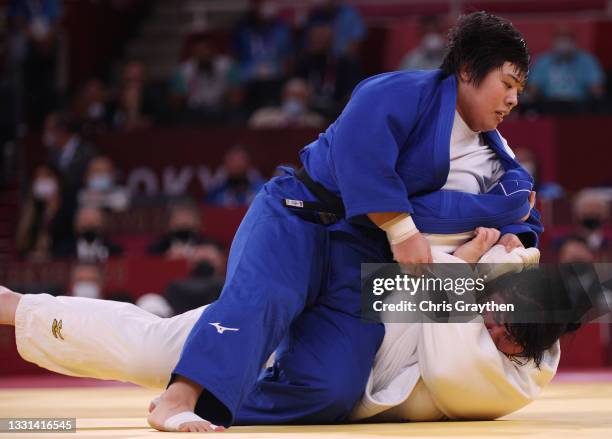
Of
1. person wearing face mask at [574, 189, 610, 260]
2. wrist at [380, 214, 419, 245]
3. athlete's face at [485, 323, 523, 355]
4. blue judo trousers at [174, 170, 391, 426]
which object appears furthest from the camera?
person wearing face mask at [574, 189, 610, 260]

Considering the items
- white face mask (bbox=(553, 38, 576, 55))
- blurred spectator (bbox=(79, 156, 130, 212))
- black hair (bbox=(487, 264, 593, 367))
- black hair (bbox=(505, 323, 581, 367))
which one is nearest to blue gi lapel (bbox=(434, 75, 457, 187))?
black hair (bbox=(487, 264, 593, 367))

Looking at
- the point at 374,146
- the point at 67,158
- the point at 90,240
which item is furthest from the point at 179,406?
the point at 67,158

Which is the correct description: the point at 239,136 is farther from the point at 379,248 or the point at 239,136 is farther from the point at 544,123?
the point at 379,248

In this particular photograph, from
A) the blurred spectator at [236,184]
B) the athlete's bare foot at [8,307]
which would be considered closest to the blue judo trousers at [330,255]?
the athlete's bare foot at [8,307]

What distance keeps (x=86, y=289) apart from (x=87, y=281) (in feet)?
0.22

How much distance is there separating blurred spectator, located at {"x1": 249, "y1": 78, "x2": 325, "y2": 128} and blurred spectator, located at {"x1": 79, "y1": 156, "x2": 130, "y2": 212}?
49.7 inches

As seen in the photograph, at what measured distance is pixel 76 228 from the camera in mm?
8727

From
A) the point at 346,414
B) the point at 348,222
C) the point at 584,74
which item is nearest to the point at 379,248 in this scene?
the point at 348,222

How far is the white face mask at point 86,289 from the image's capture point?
757 cm

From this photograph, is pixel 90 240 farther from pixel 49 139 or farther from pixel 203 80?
pixel 203 80

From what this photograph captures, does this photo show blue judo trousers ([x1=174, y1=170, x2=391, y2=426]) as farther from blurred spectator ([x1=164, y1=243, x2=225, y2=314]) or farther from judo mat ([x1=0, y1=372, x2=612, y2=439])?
blurred spectator ([x1=164, y1=243, x2=225, y2=314])

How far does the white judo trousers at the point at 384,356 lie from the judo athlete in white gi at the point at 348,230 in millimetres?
22

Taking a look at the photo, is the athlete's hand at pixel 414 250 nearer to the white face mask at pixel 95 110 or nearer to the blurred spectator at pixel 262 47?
the blurred spectator at pixel 262 47

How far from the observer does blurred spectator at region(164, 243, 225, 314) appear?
7000 mm
